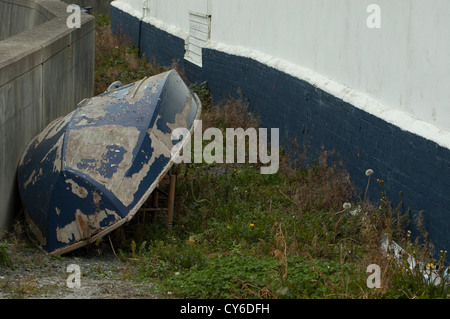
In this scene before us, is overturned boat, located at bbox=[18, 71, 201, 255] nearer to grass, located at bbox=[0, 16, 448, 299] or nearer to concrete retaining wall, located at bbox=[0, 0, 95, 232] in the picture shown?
concrete retaining wall, located at bbox=[0, 0, 95, 232]

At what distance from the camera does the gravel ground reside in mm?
5125

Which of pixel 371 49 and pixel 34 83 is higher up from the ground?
pixel 371 49

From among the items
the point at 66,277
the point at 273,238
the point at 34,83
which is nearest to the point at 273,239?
the point at 273,238

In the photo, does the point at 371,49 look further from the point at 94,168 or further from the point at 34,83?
the point at 34,83

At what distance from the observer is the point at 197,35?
1348 cm

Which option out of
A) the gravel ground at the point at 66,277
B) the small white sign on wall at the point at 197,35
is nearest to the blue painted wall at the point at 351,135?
the small white sign on wall at the point at 197,35

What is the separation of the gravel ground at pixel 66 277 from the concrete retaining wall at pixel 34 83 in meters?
0.70

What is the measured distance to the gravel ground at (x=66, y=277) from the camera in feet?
16.8

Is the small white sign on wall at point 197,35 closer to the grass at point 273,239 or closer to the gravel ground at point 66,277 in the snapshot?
the grass at point 273,239

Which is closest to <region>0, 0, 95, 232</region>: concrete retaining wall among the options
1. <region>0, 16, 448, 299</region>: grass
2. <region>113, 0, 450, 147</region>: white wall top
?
<region>0, 16, 448, 299</region>: grass

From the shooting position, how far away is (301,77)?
8.66 metres

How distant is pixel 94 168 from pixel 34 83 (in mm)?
1582
